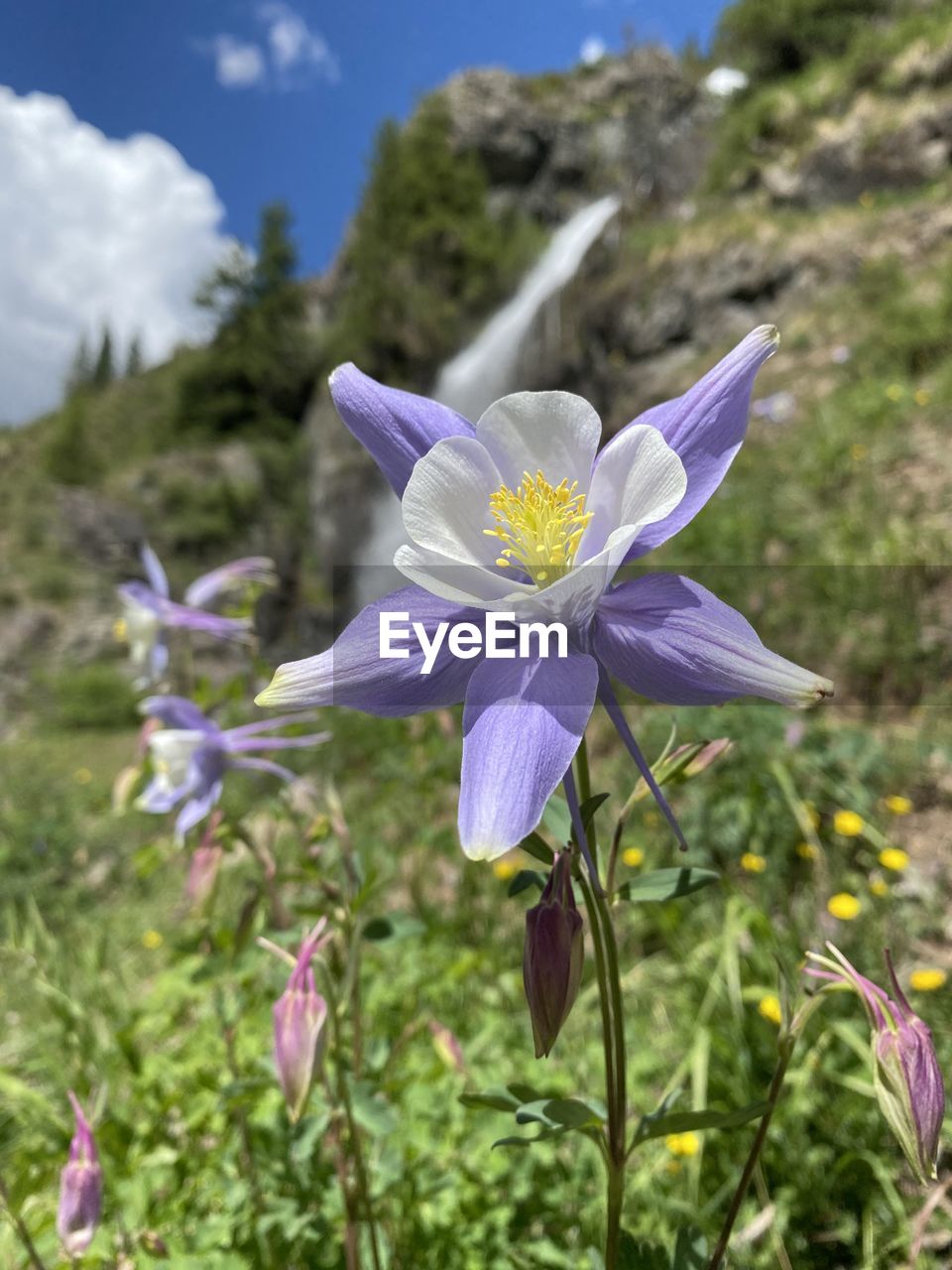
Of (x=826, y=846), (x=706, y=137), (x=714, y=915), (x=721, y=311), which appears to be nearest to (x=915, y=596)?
(x=826, y=846)

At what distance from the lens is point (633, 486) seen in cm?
74

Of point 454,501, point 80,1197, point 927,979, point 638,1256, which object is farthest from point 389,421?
point 927,979

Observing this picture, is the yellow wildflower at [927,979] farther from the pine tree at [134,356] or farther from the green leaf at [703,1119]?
the pine tree at [134,356]

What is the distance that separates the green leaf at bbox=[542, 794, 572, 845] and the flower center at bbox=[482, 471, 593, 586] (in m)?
0.23

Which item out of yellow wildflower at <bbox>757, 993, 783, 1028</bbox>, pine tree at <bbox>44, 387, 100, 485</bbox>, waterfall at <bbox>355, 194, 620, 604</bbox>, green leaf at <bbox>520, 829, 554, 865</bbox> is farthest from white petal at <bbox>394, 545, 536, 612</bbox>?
pine tree at <bbox>44, 387, 100, 485</bbox>

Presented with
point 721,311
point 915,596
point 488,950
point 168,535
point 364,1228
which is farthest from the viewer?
point 168,535

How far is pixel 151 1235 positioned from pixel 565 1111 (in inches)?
34.6

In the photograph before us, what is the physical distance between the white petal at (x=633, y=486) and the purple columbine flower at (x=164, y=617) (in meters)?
1.11

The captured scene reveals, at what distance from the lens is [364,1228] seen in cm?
152

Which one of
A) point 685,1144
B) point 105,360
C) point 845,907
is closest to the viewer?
point 685,1144

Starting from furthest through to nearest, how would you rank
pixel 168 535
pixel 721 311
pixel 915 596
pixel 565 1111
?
pixel 168 535
pixel 721 311
pixel 915 596
pixel 565 1111

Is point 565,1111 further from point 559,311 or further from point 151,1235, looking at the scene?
point 559,311

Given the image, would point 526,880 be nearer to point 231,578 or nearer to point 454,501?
point 454,501

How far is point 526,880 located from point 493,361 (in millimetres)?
17645
